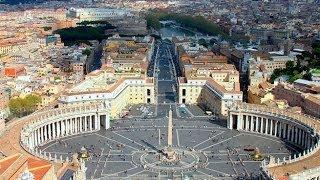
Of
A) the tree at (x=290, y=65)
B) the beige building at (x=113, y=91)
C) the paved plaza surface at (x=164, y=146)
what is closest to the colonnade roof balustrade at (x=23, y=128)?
the paved plaza surface at (x=164, y=146)

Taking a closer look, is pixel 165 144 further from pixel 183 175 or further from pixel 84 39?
pixel 84 39

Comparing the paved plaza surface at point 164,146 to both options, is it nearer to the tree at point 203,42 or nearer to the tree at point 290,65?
the tree at point 290,65

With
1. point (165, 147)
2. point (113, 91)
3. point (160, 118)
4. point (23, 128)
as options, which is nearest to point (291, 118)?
point (165, 147)

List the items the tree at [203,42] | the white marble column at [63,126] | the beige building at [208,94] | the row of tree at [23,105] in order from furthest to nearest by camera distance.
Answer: the tree at [203,42] → the beige building at [208,94] → the row of tree at [23,105] → the white marble column at [63,126]

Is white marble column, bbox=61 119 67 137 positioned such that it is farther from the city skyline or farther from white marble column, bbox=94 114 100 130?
white marble column, bbox=94 114 100 130

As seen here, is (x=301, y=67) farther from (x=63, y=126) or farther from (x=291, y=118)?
(x=63, y=126)

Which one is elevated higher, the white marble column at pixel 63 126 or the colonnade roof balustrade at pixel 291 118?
the colonnade roof balustrade at pixel 291 118

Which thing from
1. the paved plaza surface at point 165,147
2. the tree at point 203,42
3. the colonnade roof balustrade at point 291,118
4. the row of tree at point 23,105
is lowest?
the tree at point 203,42
